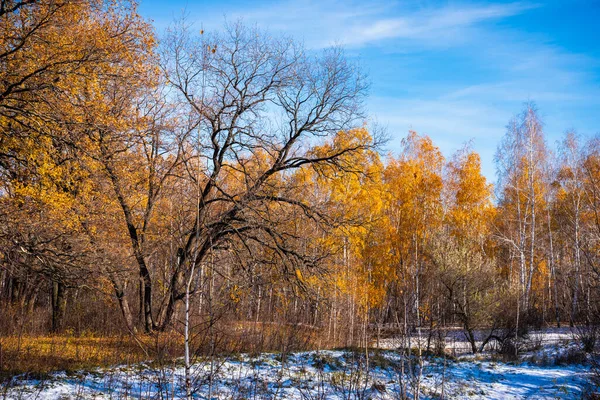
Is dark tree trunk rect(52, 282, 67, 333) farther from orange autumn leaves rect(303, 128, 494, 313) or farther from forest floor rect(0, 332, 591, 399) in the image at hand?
orange autumn leaves rect(303, 128, 494, 313)

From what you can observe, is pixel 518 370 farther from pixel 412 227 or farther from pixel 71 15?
pixel 412 227

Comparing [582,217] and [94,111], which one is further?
[582,217]

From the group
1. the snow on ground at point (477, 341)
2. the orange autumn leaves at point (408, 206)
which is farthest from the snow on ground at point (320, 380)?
the orange autumn leaves at point (408, 206)

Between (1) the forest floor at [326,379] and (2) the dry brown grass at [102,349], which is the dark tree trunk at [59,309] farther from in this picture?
(1) the forest floor at [326,379]

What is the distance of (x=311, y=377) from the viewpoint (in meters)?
8.02

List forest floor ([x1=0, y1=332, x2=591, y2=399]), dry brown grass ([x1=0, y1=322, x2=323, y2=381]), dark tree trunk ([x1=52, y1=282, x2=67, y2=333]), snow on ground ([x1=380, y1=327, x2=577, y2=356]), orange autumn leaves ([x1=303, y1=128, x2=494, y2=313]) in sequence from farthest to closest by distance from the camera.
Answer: orange autumn leaves ([x1=303, y1=128, x2=494, y2=313]) < dark tree trunk ([x1=52, y1=282, x2=67, y2=333]) < snow on ground ([x1=380, y1=327, x2=577, y2=356]) < dry brown grass ([x1=0, y1=322, x2=323, y2=381]) < forest floor ([x1=0, y1=332, x2=591, y2=399])

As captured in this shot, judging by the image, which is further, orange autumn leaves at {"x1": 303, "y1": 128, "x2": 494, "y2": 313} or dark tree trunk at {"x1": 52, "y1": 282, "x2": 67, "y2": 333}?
orange autumn leaves at {"x1": 303, "y1": 128, "x2": 494, "y2": 313}

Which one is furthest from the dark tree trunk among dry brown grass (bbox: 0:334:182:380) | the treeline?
dry brown grass (bbox: 0:334:182:380)

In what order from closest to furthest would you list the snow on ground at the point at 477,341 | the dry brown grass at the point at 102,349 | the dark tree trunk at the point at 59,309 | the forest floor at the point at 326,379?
1. the forest floor at the point at 326,379
2. the dry brown grass at the point at 102,349
3. the snow on ground at the point at 477,341
4. the dark tree trunk at the point at 59,309

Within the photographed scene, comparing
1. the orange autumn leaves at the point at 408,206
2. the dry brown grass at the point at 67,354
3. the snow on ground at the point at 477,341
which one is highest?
the orange autumn leaves at the point at 408,206

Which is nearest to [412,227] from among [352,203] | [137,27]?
[352,203]

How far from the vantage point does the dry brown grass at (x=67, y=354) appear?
24.2 feet

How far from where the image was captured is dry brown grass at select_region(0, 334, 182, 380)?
24.2ft

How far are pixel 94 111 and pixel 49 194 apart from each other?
189cm
